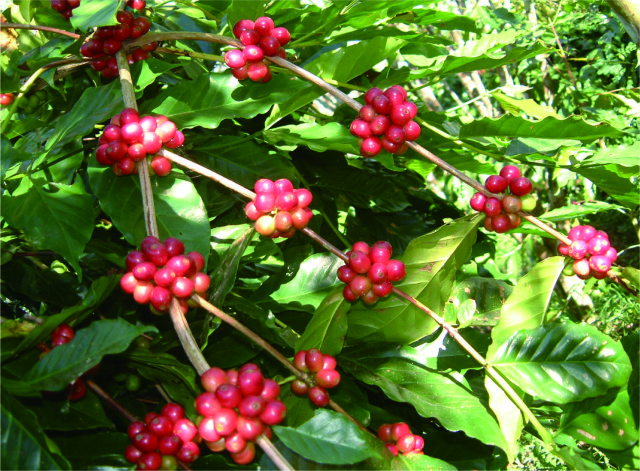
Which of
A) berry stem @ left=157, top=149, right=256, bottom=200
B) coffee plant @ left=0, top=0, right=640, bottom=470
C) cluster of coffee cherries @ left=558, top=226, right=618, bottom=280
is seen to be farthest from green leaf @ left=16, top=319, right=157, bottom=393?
cluster of coffee cherries @ left=558, top=226, right=618, bottom=280

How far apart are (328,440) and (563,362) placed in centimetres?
39

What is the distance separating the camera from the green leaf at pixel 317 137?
0.93 meters

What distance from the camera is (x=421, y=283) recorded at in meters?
0.90

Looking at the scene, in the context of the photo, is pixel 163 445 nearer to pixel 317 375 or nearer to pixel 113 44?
pixel 317 375

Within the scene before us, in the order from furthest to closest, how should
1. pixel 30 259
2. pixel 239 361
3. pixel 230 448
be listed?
pixel 30 259, pixel 239 361, pixel 230 448

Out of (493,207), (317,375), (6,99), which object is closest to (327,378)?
(317,375)

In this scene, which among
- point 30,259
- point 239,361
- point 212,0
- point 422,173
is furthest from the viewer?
point 422,173

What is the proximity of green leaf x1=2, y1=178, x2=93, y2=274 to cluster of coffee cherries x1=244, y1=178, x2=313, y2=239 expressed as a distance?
0.82 feet

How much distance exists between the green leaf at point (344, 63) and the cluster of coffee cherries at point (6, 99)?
428mm

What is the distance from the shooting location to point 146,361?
2.61 feet

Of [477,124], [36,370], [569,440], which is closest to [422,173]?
[477,124]

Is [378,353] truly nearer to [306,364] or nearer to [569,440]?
[306,364]

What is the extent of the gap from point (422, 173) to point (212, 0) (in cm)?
62

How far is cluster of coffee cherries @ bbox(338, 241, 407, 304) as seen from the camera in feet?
2.71
